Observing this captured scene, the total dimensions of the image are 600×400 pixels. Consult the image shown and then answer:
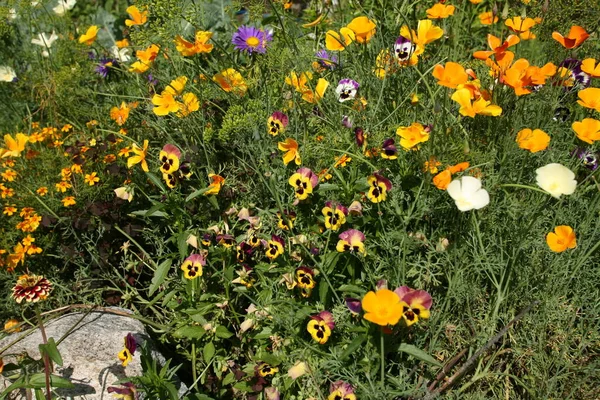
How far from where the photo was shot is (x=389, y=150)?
2.10 metres

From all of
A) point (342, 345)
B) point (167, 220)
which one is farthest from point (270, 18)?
point (342, 345)

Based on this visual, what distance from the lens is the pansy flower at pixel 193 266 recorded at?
2203 mm

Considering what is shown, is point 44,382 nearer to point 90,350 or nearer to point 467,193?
point 90,350

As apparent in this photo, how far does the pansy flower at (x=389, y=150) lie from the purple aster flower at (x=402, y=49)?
1.62 feet

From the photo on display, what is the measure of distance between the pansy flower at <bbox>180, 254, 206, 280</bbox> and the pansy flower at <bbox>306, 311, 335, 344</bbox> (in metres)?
0.51

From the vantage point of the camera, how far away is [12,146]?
269 centimetres

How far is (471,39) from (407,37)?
1.33 metres

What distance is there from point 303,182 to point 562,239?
88 cm

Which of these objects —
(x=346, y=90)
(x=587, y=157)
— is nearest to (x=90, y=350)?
(x=346, y=90)

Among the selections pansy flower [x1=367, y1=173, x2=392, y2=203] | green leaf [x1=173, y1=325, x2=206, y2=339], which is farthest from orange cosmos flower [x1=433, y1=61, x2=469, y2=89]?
green leaf [x1=173, y1=325, x2=206, y2=339]

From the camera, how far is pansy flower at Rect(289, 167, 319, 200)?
211 centimetres

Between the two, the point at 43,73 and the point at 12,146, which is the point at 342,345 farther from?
the point at 43,73

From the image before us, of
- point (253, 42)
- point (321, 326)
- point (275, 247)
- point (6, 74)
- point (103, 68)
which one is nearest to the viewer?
point (321, 326)

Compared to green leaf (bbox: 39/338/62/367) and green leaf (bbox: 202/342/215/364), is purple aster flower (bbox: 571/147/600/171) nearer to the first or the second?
green leaf (bbox: 202/342/215/364)
